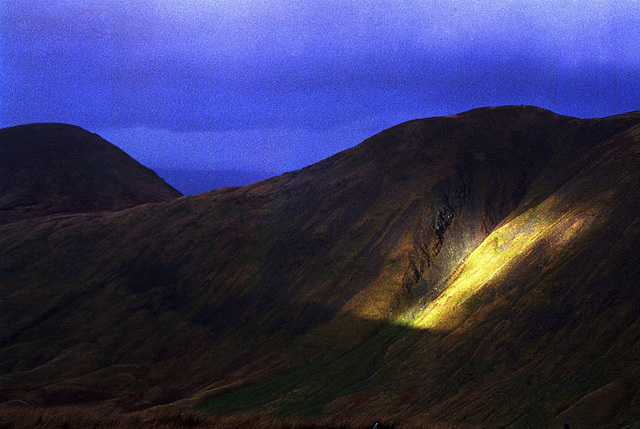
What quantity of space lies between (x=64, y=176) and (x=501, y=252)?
7960cm

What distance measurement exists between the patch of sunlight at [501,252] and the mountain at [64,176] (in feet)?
214

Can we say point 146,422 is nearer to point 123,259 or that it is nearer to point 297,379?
point 297,379

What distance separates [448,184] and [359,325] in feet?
54.5

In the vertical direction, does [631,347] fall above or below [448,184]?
below

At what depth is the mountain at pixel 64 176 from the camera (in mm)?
87375

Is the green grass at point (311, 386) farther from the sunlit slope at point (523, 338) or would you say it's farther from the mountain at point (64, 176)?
the mountain at point (64, 176)

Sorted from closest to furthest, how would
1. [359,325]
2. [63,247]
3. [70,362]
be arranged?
[359,325], [70,362], [63,247]

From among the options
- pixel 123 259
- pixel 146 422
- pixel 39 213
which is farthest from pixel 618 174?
pixel 39 213

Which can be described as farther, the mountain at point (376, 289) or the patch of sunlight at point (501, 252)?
the patch of sunlight at point (501, 252)

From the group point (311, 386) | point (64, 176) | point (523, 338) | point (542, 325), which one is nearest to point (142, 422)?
point (523, 338)

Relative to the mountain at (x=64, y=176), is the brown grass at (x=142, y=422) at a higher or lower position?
lower

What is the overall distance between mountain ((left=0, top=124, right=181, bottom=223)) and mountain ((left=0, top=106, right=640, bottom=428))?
17136mm

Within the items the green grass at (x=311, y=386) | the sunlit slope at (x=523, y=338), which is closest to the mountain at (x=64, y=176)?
the green grass at (x=311, y=386)

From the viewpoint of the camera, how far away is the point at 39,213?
276 ft
